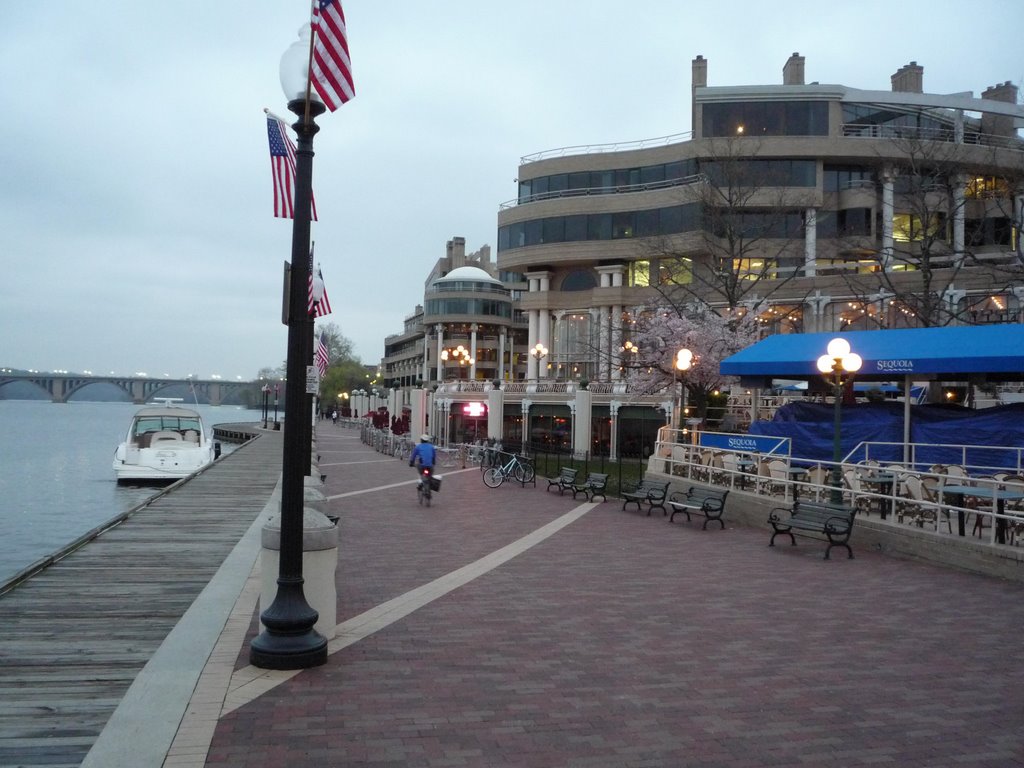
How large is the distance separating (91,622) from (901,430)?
16.6 meters

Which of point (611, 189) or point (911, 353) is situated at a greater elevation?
point (611, 189)

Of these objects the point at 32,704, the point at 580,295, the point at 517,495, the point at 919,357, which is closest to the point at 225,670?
the point at 32,704

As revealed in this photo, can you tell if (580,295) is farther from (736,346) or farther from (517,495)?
(517,495)

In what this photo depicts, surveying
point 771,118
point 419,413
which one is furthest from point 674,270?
point 419,413

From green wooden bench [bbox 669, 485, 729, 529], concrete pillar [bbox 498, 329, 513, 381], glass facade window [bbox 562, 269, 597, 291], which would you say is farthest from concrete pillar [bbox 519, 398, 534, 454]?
concrete pillar [bbox 498, 329, 513, 381]

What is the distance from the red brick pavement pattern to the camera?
5453 millimetres

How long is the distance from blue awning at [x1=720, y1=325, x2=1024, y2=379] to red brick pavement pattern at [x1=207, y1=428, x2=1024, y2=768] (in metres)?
5.80

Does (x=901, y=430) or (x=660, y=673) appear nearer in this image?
(x=660, y=673)

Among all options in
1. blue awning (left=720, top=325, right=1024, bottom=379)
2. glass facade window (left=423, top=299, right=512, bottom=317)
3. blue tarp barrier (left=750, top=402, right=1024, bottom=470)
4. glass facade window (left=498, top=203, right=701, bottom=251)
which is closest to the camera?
blue awning (left=720, top=325, right=1024, bottom=379)

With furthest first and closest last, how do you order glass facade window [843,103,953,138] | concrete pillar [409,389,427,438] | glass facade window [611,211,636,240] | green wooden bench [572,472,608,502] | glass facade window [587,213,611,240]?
glass facade window [587,213,611,240] < glass facade window [611,211,636,240] < glass facade window [843,103,953,138] < concrete pillar [409,389,427,438] < green wooden bench [572,472,608,502]

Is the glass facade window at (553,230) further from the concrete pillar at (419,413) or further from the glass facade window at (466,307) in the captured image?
the glass facade window at (466,307)

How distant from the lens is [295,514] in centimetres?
693

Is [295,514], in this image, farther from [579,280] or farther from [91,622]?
[579,280]

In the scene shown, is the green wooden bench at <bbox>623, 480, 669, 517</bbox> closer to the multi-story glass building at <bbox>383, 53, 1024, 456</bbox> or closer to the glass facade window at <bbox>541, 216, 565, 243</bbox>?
the multi-story glass building at <bbox>383, 53, 1024, 456</bbox>
